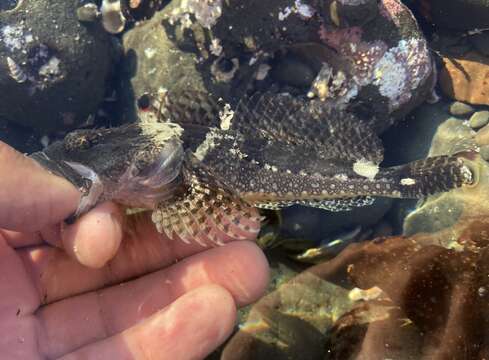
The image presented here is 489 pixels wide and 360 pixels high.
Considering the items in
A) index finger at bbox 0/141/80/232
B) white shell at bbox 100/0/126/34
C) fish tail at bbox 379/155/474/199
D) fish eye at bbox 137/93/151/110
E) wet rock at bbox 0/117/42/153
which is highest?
white shell at bbox 100/0/126/34

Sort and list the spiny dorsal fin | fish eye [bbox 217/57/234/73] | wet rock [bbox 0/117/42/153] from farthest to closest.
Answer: wet rock [bbox 0/117/42/153]
fish eye [bbox 217/57/234/73]
the spiny dorsal fin

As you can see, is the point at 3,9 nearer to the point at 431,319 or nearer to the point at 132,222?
the point at 132,222

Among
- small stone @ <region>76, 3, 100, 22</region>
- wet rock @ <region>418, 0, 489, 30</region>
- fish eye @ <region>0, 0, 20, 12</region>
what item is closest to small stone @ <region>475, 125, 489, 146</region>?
wet rock @ <region>418, 0, 489, 30</region>

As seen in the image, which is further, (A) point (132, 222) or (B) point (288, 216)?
(B) point (288, 216)

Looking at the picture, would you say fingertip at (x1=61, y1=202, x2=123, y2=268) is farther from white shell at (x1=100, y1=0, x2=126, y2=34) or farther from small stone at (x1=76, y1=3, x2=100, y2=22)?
white shell at (x1=100, y1=0, x2=126, y2=34)

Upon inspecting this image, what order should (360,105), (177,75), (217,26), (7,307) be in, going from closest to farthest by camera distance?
(7,307), (217,26), (360,105), (177,75)

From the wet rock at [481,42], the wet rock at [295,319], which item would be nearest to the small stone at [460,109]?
the wet rock at [481,42]

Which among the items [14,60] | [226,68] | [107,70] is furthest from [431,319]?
[14,60]

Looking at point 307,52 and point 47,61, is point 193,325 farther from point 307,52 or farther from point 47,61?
point 47,61
